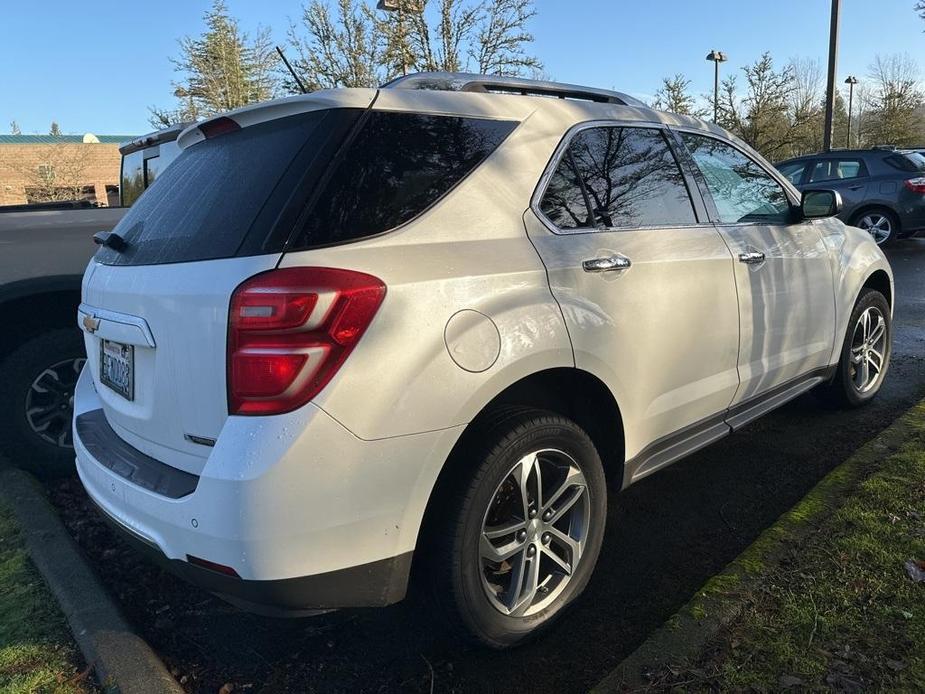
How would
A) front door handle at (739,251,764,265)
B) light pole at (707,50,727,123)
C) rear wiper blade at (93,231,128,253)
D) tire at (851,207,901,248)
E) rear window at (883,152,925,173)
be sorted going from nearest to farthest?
rear wiper blade at (93,231,128,253) → front door handle at (739,251,764,265) → rear window at (883,152,925,173) → tire at (851,207,901,248) → light pole at (707,50,727,123)

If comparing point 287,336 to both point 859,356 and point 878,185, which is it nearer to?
point 859,356

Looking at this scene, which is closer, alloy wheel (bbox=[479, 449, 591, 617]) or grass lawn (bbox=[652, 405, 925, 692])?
grass lawn (bbox=[652, 405, 925, 692])

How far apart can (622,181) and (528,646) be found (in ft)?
5.92

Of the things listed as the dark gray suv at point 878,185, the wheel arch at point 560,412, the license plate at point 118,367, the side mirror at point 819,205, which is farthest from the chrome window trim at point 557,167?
the dark gray suv at point 878,185

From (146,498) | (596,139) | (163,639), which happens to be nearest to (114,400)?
(146,498)

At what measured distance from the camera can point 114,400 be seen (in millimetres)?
2447

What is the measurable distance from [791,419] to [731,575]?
2.33 meters

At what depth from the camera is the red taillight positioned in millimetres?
1826

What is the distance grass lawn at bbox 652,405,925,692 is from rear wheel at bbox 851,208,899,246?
1114cm

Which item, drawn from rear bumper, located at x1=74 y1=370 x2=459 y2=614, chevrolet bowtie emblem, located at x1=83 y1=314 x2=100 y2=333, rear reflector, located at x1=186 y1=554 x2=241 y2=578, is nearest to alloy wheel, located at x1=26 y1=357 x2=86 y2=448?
chevrolet bowtie emblem, located at x1=83 y1=314 x2=100 y2=333

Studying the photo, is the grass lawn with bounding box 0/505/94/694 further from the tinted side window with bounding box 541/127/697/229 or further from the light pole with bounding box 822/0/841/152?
the light pole with bounding box 822/0/841/152

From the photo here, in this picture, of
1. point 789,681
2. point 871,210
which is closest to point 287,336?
point 789,681

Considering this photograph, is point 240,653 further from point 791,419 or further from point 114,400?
point 791,419

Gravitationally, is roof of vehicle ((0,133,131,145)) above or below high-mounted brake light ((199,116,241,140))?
above
